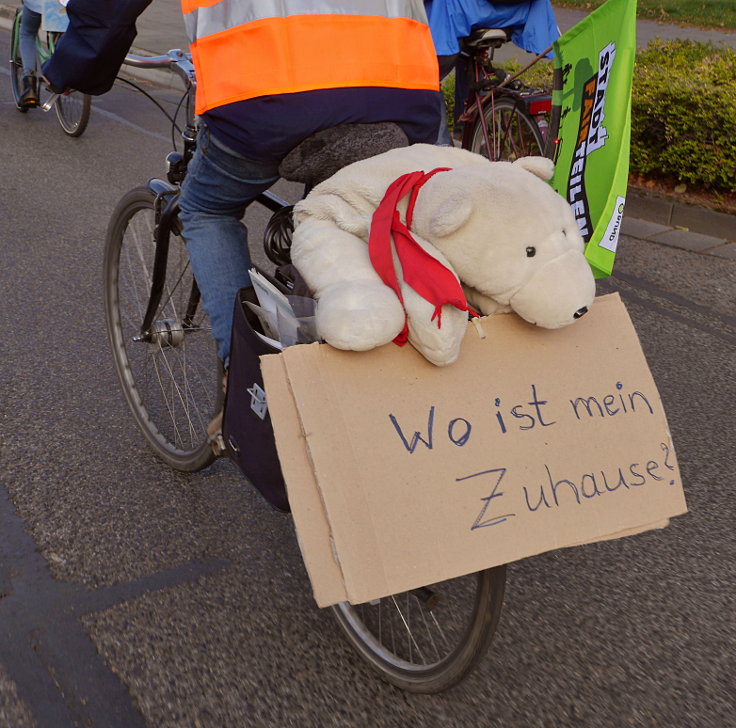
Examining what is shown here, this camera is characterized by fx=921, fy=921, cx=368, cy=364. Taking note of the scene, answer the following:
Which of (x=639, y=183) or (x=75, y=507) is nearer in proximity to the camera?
(x=75, y=507)

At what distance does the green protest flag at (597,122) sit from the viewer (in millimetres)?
1804

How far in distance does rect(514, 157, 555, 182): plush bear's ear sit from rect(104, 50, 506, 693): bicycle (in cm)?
63

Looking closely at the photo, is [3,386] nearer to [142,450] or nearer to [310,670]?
[142,450]

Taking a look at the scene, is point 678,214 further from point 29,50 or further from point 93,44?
point 29,50

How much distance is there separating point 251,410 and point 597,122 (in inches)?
38.8

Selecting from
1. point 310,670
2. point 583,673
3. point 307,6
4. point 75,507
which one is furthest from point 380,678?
point 307,6

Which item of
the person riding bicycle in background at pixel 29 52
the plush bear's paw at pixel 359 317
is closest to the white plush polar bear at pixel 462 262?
the plush bear's paw at pixel 359 317

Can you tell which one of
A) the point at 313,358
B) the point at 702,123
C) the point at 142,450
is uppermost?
the point at 313,358

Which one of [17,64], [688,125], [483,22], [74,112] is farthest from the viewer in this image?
[17,64]

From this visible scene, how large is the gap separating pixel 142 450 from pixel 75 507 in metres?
0.40

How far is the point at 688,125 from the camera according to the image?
6277mm

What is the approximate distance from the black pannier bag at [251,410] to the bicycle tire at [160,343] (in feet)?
1.97

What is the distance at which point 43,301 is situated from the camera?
14.7 feet

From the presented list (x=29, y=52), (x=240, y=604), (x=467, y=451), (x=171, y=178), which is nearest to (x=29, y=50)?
(x=29, y=52)
